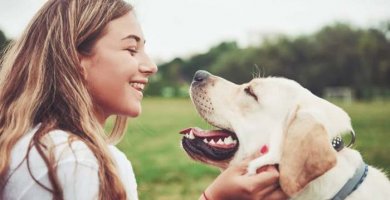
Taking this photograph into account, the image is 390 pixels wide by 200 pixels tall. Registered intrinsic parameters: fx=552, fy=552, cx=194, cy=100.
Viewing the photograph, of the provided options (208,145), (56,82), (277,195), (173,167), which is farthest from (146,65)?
(173,167)

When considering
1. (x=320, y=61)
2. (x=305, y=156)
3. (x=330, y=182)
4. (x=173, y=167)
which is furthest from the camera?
(x=320, y=61)

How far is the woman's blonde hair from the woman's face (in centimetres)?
5

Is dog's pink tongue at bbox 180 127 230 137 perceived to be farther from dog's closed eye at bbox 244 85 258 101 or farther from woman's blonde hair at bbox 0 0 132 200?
woman's blonde hair at bbox 0 0 132 200

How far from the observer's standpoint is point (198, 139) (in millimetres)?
3658

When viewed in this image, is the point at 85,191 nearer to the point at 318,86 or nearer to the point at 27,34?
the point at 27,34

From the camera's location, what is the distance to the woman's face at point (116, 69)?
300 cm

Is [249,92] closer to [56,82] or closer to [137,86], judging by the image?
[137,86]

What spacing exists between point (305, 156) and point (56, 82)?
1323 millimetres

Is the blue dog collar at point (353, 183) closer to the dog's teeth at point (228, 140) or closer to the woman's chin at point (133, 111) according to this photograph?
the dog's teeth at point (228, 140)

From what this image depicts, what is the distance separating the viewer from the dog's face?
11.4 feet

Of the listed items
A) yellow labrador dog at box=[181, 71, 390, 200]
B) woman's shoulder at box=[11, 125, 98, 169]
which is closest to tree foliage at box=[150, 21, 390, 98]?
yellow labrador dog at box=[181, 71, 390, 200]

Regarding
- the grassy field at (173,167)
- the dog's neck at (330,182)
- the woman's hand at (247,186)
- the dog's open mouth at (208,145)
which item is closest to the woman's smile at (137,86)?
the dog's open mouth at (208,145)

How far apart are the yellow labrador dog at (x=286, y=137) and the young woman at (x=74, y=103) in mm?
180

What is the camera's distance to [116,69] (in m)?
3.01
